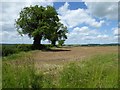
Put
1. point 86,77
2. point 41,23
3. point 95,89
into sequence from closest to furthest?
1. point 95,89
2. point 86,77
3. point 41,23

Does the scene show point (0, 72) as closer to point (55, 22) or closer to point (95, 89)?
point (95, 89)

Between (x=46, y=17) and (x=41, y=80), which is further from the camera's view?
(x=46, y=17)

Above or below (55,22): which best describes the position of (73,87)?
below

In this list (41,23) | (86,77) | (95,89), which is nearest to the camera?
(95,89)

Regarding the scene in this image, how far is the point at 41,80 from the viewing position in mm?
8438

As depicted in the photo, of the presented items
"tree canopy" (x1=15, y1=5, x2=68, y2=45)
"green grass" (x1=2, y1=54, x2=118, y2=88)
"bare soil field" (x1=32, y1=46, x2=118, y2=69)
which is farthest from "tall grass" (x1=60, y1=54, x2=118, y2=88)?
"tree canopy" (x1=15, y1=5, x2=68, y2=45)

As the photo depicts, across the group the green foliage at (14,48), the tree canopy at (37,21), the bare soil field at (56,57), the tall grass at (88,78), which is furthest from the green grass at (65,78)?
the tree canopy at (37,21)

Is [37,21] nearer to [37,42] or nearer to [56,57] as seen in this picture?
[37,42]

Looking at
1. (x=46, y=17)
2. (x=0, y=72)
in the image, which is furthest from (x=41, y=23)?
(x=0, y=72)

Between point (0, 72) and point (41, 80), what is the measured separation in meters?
1.27

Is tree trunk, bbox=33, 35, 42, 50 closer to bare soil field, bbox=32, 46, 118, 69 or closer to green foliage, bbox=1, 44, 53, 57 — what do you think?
green foliage, bbox=1, 44, 53, 57

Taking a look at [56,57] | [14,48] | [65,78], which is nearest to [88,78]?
[65,78]

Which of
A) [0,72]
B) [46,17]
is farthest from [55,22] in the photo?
[0,72]

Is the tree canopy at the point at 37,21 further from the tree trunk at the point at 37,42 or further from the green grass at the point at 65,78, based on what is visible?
the green grass at the point at 65,78
